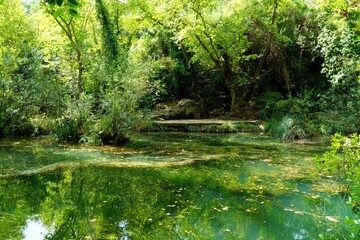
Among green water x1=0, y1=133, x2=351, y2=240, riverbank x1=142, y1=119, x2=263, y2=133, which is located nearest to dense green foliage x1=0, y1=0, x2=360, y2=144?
riverbank x1=142, y1=119, x2=263, y2=133

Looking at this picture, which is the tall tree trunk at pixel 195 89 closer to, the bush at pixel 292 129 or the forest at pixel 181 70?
the forest at pixel 181 70

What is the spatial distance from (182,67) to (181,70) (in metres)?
0.19

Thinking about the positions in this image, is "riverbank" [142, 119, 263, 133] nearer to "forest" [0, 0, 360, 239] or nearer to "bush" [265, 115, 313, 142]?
"forest" [0, 0, 360, 239]

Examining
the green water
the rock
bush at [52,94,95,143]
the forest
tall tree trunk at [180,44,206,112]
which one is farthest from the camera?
tall tree trunk at [180,44,206,112]

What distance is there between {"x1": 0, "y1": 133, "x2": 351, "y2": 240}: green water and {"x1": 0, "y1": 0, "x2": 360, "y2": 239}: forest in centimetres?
282

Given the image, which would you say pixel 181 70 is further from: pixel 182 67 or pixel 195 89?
pixel 195 89

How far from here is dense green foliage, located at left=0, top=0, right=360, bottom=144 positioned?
12.2 m

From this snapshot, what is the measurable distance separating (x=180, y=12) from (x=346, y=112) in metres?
9.61

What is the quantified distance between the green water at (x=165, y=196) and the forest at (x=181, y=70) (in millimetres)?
2818

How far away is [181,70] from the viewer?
20.3 m

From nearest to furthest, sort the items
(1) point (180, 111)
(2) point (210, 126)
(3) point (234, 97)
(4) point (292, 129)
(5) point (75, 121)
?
(5) point (75, 121), (4) point (292, 129), (2) point (210, 126), (3) point (234, 97), (1) point (180, 111)

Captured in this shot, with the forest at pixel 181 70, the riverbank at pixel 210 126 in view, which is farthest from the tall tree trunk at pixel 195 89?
the riverbank at pixel 210 126

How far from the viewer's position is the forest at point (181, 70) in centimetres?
1211

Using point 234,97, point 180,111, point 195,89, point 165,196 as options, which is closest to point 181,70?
point 195,89
